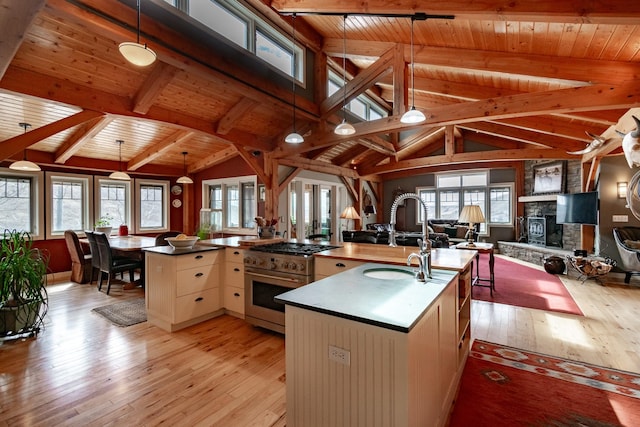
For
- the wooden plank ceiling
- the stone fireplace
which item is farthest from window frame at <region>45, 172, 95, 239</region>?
the stone fireplace

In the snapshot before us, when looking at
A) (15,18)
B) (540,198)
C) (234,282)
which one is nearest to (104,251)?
(234,282)

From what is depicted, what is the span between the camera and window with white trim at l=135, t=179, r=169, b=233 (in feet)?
23.7

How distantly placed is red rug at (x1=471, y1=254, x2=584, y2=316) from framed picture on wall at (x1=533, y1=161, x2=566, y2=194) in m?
2.70

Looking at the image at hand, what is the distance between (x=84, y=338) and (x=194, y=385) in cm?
167

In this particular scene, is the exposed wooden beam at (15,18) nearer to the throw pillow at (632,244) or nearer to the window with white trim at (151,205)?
the window with white trim at (151,205)

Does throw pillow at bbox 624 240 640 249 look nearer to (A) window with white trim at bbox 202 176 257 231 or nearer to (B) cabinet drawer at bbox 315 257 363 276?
(B) cabinet drawer at bbox 315 257 363 276

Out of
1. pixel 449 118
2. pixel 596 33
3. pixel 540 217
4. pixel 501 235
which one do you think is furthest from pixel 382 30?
pixel 501 235

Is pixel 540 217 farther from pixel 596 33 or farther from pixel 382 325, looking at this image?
pixel 382 325

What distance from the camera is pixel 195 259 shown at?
128 inches

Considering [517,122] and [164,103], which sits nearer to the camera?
[164,103]

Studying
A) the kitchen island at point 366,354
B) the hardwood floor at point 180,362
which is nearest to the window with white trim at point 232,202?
the hardwood floor at point 180,362

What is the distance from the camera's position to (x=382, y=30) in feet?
14.2

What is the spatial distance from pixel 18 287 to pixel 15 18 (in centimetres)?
258

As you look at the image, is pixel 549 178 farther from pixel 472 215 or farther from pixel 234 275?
pixel 234 275
